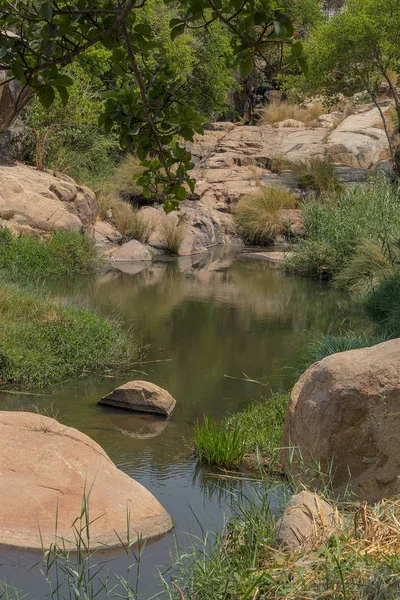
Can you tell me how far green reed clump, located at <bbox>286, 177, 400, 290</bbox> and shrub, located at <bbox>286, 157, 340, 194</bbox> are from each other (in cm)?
507

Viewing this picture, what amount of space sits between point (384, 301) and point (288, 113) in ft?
70.5

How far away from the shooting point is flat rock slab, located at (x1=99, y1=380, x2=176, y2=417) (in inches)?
281

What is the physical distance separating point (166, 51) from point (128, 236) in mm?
8232

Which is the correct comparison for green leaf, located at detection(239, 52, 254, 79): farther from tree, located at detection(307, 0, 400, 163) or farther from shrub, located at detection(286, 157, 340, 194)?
tree, located at detection(307, 0, 400, 163)

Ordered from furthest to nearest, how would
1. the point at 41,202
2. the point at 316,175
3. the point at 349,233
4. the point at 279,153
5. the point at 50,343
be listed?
the point at 279,153 → the point at 316,175 → the point at 41,202 → the point at 349,233 → the point at 50,343

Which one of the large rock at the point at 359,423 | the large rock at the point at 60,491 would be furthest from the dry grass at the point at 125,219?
the large rock at the point at 359,423

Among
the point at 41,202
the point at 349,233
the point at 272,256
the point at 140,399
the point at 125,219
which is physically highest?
the point at 41,202

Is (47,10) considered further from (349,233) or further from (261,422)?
(349,233)

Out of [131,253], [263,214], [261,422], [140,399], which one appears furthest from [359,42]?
[261,422]

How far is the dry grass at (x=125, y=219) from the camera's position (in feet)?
60.8

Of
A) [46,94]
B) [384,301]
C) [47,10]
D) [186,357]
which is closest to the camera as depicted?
[47,10]

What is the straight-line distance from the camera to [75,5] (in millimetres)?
2262

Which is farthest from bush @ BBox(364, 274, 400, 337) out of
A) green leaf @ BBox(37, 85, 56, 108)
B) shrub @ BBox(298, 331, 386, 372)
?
green leaf @ BBox(37, 85, 56, 108)

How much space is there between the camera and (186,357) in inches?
373
